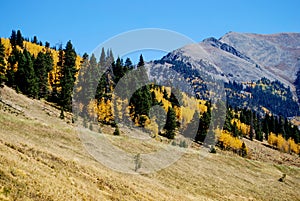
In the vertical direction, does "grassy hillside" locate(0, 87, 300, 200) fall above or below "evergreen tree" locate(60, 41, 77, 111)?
below

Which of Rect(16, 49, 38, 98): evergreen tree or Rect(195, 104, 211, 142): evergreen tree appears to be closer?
Rect(16, 49, 38, 98): evergreen tree

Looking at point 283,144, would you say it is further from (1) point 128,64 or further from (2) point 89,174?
(2) point 89,174

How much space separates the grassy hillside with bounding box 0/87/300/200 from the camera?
841 inches

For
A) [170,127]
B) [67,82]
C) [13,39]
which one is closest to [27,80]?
[67,82]

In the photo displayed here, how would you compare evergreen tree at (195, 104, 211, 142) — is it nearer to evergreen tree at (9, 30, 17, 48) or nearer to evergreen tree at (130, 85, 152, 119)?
evergreen tree at (130, 85, 152, 119)

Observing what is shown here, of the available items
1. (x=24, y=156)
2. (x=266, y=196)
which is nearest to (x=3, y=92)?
(x=24, y=156)

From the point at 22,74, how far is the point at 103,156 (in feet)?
165

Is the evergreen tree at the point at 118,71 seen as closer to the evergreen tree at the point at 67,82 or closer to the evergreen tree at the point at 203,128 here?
the evergreen tree at the point at 67,82

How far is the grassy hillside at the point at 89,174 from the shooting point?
70.1 ft

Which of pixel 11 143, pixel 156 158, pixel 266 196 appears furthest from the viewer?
pixel 156 158

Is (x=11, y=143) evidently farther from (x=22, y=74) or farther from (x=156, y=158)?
(x=22, y=74)

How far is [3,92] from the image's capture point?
71.8m

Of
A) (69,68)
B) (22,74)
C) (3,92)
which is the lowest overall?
(3,92)

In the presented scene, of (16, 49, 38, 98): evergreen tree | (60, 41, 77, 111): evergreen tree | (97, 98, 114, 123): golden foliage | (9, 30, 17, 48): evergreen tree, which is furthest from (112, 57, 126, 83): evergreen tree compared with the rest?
(9, 30, 17, 48): evergreen tree
